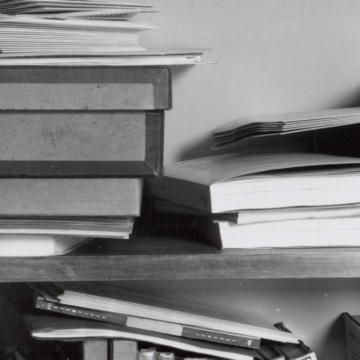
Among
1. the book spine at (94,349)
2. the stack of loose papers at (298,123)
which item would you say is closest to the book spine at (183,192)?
the stack of loose papers at (298,123)

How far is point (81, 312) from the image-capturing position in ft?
2.38

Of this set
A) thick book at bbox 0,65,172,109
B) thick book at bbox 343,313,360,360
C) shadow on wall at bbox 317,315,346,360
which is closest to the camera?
thick book at bbox 0,65,172,109

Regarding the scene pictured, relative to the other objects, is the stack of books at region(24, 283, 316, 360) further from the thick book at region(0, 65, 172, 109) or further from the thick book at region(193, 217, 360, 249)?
the thick book at region(0, 65, 172, 109)

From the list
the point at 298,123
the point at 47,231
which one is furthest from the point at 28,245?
the point at 298,123

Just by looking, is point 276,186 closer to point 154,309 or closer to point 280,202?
point 280,202

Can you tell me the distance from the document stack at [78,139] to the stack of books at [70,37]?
0.01 m

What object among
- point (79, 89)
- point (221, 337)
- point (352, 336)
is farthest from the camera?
point (352, 336)

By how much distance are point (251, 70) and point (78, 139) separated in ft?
1.38

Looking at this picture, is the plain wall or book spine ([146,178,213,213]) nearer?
book spine ([146,178,213,213])

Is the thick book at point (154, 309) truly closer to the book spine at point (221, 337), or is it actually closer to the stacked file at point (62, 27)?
the book spine at point (221, 337)

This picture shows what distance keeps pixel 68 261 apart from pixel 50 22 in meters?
0.28

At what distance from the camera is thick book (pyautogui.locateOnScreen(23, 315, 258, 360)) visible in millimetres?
715

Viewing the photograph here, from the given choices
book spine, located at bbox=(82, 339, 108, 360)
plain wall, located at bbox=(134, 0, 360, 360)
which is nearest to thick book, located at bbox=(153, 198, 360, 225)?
book spine, located at bbox=(82, 339, 108, 360)

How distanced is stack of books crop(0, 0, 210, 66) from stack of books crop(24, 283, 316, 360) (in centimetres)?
29
